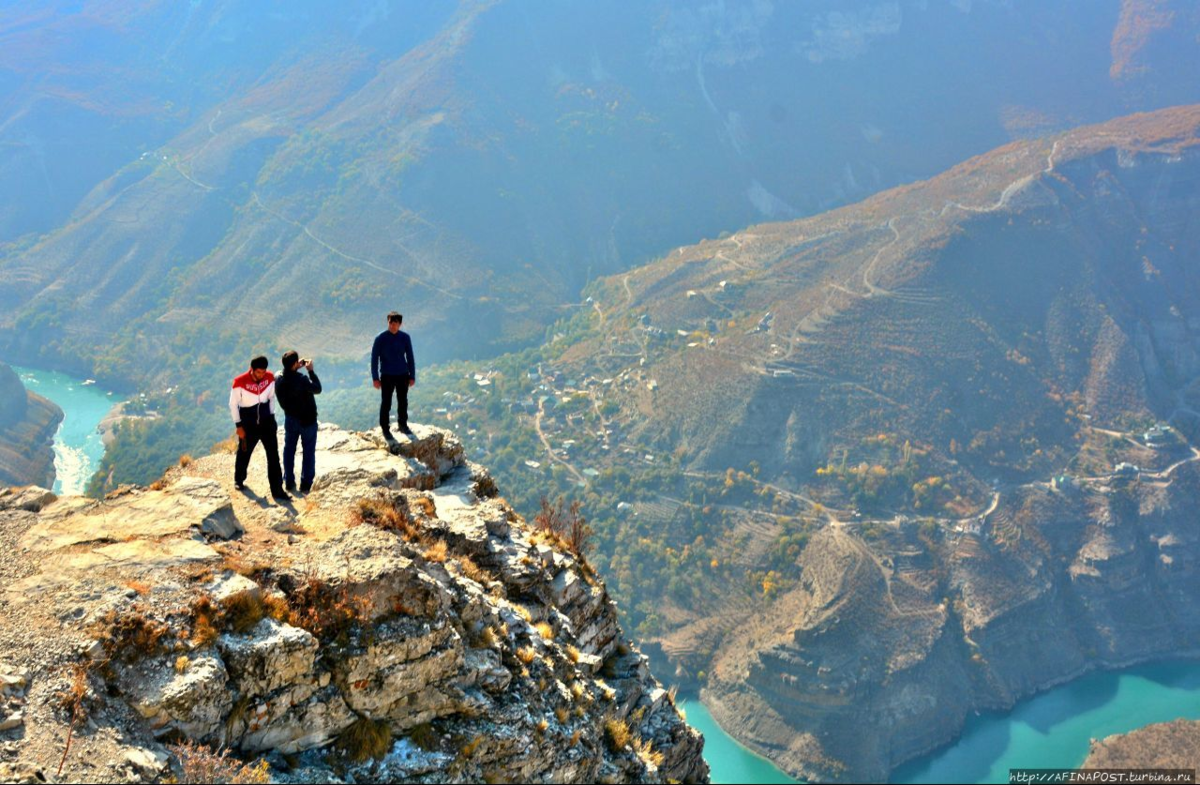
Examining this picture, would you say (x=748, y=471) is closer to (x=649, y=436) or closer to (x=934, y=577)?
(x=649, y=436)

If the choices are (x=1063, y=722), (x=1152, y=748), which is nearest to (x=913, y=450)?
(x=1063, y=722)

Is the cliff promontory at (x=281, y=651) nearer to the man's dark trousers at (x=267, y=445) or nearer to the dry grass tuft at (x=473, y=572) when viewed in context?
the dry grass tuft at (x=473, y=572)

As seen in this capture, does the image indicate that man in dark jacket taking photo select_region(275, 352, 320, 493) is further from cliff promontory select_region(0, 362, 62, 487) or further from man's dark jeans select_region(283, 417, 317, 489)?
cliff promontory select_region(0, 362, 62, 487)

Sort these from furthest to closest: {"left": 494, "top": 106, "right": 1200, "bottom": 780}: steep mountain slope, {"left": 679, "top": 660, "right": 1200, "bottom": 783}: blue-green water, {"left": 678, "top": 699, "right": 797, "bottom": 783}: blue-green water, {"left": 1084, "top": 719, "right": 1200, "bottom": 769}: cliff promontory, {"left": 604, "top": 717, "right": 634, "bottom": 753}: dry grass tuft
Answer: {"left": 494, "top": 106, "right": 1200, "bottom": 780}: steep mountain slope < {"left": 679, "top": 660, "right": 1200, "bottom": 783}: blue-green water < {"left": 678, "top": 699, "right": 797, "bottom": 783}: blue-green water < {"left": 1084, "top": 719, "right": 1200, "bottom": 769}: cliff promontory < {"left": 604, "top": 717, "right": 634, "bottom": 753}: dry grass tuft

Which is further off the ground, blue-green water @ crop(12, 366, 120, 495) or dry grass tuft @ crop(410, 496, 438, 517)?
blue-green water @ crop(12, 366, 120, 495)

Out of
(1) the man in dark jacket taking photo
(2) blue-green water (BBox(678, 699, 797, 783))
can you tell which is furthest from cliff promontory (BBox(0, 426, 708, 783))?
(2) blue-green water (BBox(678, 699, 797, 783))

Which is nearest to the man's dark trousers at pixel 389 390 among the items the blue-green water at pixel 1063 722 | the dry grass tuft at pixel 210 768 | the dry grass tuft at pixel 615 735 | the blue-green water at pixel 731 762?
the dry grass tuft at pixel 615 735
